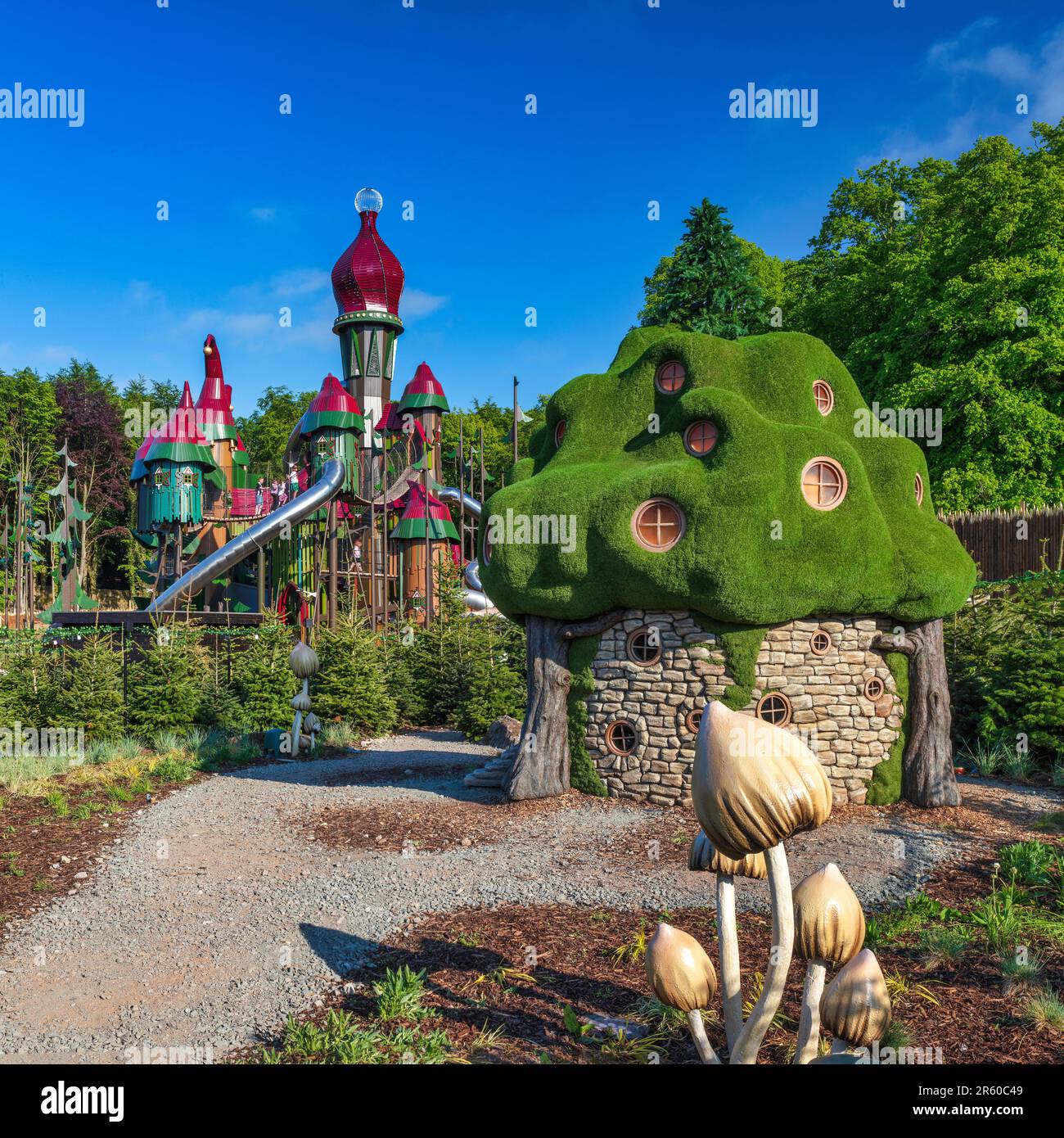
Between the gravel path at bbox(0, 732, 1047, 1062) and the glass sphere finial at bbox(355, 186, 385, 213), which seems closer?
the gravel path at bbox(0, 732, 1047, 1062)

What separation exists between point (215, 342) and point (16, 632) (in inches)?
772

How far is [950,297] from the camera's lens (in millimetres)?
21594

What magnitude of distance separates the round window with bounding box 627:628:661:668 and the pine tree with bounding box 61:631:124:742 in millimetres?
9384

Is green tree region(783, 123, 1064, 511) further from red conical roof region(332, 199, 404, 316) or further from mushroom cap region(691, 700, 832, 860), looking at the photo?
mushroom cap region(691, 700, 832, 860)

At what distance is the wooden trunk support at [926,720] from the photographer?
9523mm

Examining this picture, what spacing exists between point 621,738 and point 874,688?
3.00 m

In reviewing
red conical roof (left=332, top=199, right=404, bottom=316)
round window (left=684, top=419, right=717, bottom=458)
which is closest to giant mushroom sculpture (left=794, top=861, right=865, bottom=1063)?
round window (left=684, top=419, right=717, bottom=458)

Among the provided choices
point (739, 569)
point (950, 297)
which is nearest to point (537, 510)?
point (739, 569)

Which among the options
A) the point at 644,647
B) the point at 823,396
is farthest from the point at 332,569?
the point at 823,396

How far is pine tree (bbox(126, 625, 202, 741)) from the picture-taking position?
47.0 ft

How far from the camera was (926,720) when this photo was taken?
382 inches

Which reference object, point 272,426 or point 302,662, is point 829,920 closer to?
point 302,662

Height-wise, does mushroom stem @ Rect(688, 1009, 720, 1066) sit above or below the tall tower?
below

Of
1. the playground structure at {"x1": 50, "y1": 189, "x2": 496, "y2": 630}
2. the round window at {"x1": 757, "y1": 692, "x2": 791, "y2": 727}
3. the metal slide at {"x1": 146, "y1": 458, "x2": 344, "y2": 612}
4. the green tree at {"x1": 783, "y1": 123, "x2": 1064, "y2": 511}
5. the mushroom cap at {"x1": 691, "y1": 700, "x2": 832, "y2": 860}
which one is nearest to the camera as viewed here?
the mushroom cap at {"x1": 691, "y1": 700, "x2": 832, "y2": 860}
